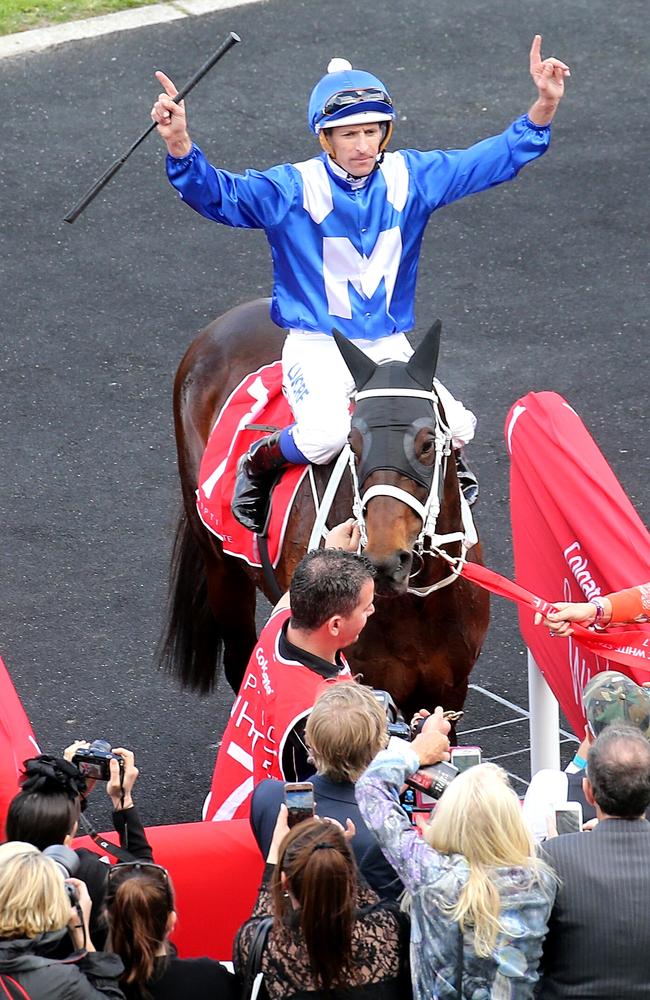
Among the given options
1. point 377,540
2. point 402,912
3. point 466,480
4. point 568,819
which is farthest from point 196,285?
point 402,912

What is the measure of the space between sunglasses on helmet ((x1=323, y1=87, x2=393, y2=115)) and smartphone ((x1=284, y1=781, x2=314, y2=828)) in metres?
2.77

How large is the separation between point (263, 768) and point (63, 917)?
136 centimetres

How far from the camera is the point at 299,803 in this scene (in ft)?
11.5

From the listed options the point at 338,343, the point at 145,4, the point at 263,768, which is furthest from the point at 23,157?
the point at 263,768

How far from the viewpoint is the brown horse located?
4918 millimetres

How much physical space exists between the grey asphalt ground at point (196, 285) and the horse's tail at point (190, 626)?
158 millimetres

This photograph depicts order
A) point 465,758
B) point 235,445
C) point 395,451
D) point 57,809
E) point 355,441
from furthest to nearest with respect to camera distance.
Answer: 1. point 235,445
2. point 355,441
3. point 395,451
4. point 465,758
5. point 57,809

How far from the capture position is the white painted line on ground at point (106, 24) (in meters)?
12.5

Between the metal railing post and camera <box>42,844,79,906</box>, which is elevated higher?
camera <box>42,844,79,906</box>

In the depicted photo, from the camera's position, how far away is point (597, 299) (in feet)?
32.3

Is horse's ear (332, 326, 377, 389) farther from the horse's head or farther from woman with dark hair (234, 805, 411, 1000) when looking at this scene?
woman with dark hair (234, 805, 411, 1000)

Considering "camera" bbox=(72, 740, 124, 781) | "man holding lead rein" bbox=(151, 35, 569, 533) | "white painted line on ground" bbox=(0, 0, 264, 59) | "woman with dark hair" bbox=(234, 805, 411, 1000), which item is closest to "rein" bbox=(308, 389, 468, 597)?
"man holding lead rein" bbox=(151, 35, 569, 533)

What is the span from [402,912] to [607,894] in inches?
17.2

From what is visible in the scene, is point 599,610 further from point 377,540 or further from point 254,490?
point 254,490
